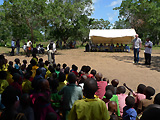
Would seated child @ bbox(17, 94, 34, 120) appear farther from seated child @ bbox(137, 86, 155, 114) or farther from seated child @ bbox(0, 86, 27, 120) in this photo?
seated child @ bbox(137, 86, 155, 114)

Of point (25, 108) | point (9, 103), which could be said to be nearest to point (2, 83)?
point (25, 108)

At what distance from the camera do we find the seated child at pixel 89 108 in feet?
6.34

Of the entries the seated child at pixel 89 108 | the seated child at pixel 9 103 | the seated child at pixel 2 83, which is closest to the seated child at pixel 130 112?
the seated child at pixel 89 108

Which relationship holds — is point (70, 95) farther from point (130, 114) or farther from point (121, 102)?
point (121, 102)

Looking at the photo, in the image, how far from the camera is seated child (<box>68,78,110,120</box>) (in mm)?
1933

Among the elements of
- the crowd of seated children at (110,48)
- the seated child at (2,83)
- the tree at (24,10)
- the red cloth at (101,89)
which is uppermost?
the tree at (24,10)

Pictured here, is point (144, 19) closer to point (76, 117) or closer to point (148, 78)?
point (148, 78)

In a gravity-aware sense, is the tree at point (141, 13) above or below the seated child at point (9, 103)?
above

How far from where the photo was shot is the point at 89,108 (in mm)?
1934

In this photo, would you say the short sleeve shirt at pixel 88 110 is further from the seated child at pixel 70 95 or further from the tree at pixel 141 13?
the tree at pixel 141 13

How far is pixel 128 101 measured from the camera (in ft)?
9.16

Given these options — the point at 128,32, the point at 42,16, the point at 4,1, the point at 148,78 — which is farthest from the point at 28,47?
the point at 128,32

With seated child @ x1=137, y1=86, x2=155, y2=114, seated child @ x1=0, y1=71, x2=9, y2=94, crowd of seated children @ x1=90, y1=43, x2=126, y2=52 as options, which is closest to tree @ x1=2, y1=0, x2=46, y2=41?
crowd of seated children @ x1=90, y1=43, x2=126, y2=52

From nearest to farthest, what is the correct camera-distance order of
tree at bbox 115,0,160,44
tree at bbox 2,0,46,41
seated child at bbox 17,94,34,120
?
1. seated child at bbox 17,94,34,120
2. tree at bbox 2,0,46,41
3. tree at bbox 115,0,160,44
